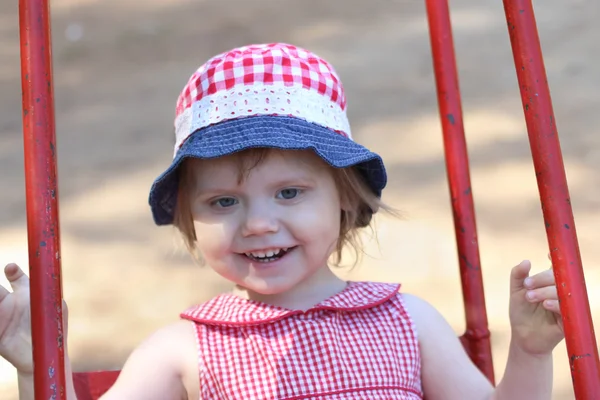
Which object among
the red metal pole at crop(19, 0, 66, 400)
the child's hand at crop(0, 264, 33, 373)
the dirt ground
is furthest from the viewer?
the dirt ground

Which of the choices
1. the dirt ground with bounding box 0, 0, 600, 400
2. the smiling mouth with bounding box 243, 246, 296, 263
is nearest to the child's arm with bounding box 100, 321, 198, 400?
the smiling mouth with bounding box 243, 246, 296, 263

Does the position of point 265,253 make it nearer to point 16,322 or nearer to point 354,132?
point 16,322

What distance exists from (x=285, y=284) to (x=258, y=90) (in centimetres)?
20

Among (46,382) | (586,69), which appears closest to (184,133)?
(46,382)

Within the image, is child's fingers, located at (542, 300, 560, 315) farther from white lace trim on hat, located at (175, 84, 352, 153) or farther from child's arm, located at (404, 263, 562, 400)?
white lace trim on hat, located at (175, 84, 352, 153)

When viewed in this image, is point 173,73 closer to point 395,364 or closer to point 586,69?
point 586,69

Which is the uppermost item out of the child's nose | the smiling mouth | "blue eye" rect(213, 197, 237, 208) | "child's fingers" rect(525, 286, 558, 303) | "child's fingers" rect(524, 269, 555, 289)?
"blue eye" rect(213, 197, 237, 208)

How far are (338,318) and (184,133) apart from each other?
0.26 meters

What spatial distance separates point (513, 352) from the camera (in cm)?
100

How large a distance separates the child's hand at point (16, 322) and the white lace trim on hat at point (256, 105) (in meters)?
0.25

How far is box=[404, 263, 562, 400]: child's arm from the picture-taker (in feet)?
3.11

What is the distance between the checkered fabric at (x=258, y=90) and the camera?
1.01m

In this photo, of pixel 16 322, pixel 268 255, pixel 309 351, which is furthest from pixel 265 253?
pixel 16 322

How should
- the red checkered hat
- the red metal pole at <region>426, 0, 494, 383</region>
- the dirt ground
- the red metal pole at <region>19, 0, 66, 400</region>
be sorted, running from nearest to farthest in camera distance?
the red metal pole at <region>19, 0, 66, 400</region>, the red checkered hat, the red metal pole at <region>426, 0, 494, 383</region>, the dirt ground
